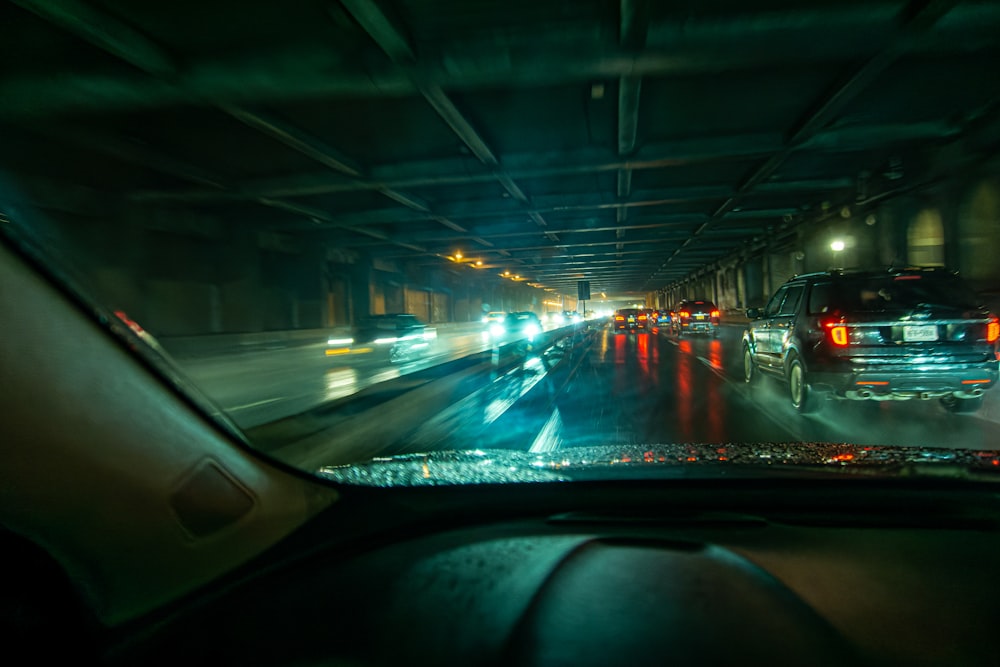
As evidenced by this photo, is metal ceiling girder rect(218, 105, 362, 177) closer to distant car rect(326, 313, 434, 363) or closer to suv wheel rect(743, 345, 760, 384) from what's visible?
distant car rect(326, 313, 434, 363)

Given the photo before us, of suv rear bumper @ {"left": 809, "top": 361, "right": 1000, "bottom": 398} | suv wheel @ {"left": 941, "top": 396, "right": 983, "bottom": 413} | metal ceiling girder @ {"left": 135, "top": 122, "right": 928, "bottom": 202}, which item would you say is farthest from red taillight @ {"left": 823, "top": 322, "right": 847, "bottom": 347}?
metal ceiling girder @ {"left": 135, "top": 122, "right": 928, "bottom": 202}

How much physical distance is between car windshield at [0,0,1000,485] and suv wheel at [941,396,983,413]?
44mm

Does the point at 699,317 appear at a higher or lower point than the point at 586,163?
lower

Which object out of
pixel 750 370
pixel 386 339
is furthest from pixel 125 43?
pixel 386 339

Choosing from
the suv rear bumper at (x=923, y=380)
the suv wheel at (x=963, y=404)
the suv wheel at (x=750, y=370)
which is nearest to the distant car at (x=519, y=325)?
the suv wheel at (x=750, y=370)

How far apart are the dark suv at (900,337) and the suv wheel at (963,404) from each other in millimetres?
39

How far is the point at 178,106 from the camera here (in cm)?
1252

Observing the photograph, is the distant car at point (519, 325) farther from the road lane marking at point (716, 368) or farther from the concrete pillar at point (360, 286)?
the road lane marking at point (716, 368)

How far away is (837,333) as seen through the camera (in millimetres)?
8336

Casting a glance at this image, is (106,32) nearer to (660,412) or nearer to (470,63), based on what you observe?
(470,63)

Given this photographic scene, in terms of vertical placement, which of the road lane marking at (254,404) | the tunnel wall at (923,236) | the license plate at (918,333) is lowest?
the road lane marking at (254,404)

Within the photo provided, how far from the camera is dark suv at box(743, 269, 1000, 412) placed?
783 cm

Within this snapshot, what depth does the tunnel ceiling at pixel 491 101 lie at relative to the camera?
9.53m

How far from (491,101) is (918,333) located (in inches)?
367
